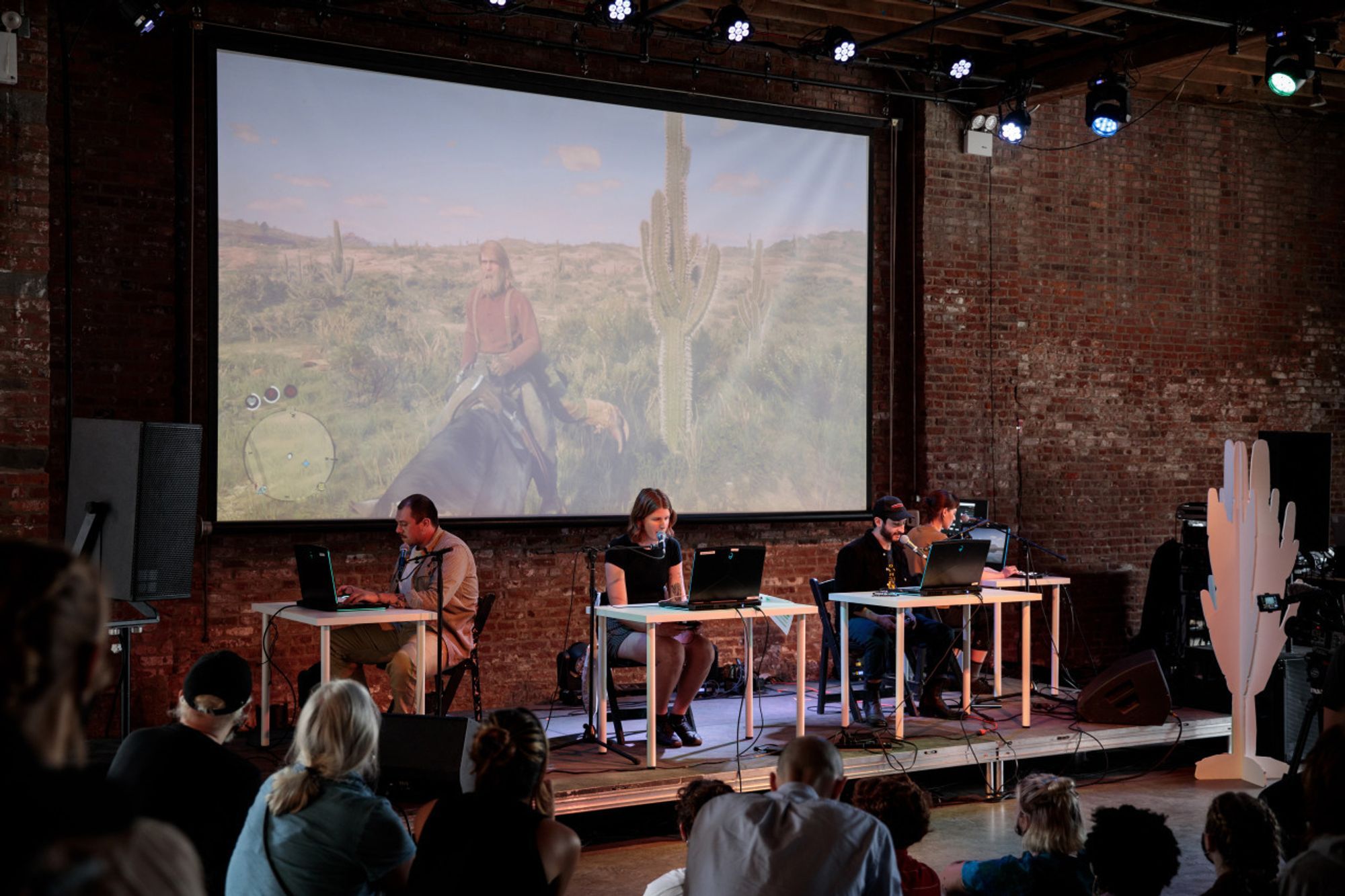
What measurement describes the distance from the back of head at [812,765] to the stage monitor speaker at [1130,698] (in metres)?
4.82

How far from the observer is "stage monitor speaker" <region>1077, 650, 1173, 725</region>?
7.40 metres

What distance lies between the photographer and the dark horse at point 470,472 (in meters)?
7.64

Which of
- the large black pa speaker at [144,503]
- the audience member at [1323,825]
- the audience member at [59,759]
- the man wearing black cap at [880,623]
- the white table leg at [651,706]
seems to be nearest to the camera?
the audience member at [59,759]

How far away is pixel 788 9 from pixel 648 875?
5.65 meters

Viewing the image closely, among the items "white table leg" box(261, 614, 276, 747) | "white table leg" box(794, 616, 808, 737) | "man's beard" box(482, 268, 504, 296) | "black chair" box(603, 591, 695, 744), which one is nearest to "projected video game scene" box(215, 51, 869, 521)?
"man's beard" box(482, 268, 504, 296)

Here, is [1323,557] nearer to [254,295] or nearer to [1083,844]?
[1083,844]

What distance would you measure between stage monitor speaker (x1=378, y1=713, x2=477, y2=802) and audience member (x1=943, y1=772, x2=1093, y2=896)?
2097 mm

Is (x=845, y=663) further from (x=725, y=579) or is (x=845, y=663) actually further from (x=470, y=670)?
(x=470, y=670)

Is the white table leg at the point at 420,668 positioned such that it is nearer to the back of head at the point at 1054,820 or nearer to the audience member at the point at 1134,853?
the back of head at the point at 1054,820

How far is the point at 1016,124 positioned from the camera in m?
8.79

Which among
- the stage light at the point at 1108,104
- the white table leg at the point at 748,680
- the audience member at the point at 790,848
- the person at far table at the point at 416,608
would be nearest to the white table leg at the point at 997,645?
the white table leg at the point at 748,680

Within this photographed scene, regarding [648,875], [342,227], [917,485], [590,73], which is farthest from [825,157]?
[648,875]

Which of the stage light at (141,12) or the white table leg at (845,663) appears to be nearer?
the stage light at (141,12)

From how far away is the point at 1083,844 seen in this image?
3.70m
